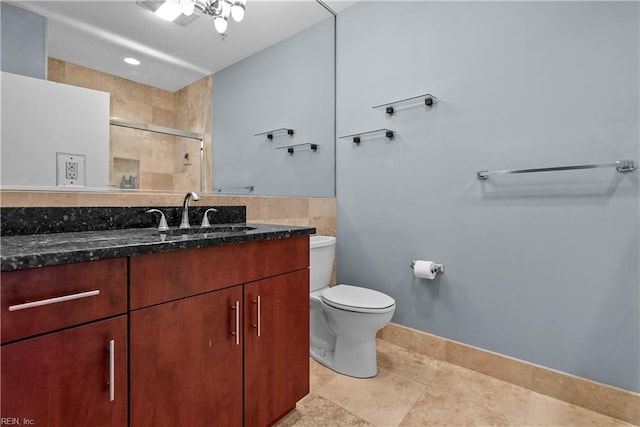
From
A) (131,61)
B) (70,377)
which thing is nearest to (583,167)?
(70,377)

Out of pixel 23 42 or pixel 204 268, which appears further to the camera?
pixel 23 42

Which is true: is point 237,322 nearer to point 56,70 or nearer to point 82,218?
point 82,218

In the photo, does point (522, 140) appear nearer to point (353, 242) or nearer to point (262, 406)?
point (353, 242)

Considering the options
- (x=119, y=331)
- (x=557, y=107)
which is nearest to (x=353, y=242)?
(x=557, y=107)

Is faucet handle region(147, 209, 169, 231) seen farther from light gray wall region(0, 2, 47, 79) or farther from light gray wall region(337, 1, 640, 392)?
light gray wall region(337, 1, 640, 392)

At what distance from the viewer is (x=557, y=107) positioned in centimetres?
155

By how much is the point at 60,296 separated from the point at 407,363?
1.80 metres

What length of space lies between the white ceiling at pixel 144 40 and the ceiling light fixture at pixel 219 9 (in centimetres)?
4

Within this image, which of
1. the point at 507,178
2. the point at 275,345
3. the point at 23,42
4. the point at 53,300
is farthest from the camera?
the point at 507,178

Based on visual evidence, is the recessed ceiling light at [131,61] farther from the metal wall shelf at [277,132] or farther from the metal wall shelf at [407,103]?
the metal wall shelf at [407,103]

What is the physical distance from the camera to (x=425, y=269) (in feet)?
6.21

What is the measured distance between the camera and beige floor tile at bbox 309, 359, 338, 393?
1.70m

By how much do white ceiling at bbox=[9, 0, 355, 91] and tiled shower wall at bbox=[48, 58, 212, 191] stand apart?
0.05m

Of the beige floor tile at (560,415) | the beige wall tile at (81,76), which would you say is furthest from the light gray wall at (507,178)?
the beige wall tile at (81,76)
